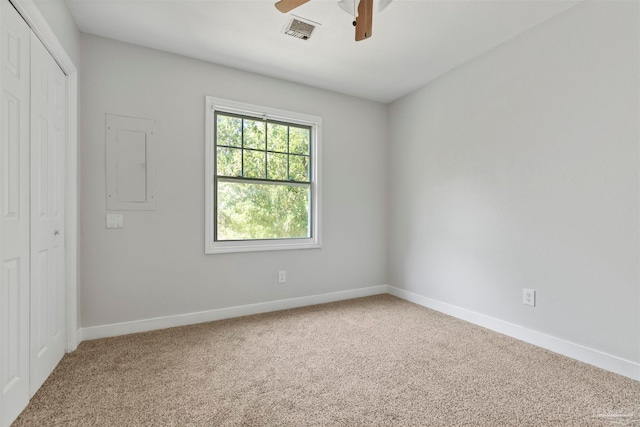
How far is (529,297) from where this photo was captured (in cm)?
252

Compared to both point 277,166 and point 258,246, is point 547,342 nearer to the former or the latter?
point 258,246

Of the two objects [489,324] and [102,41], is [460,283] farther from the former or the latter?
[102,41]

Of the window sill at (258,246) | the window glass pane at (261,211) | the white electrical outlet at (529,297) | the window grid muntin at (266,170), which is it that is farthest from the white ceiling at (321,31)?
the white electrical outlet at (529,297)

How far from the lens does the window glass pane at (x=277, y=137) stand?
342cm

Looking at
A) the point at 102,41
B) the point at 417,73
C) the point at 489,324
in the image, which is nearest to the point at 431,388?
the point at 489,324

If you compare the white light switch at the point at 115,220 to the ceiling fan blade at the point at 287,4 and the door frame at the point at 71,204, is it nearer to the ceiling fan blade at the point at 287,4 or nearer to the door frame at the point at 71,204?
the door frame at the point at 71,204

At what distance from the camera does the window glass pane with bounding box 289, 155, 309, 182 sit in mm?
3553

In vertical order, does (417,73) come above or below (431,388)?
above

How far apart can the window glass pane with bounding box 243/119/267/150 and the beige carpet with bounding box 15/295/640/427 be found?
186 centimetres

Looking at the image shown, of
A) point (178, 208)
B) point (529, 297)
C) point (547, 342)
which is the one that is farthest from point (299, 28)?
point (547, 342)

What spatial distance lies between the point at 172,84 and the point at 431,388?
3201 mm

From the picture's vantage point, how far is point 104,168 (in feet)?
8.55

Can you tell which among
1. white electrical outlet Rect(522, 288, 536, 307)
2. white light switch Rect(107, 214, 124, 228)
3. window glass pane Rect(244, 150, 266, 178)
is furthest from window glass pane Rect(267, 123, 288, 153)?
white electrical outlet Rect(522, 288, 536, 307)

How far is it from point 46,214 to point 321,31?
2371mm
